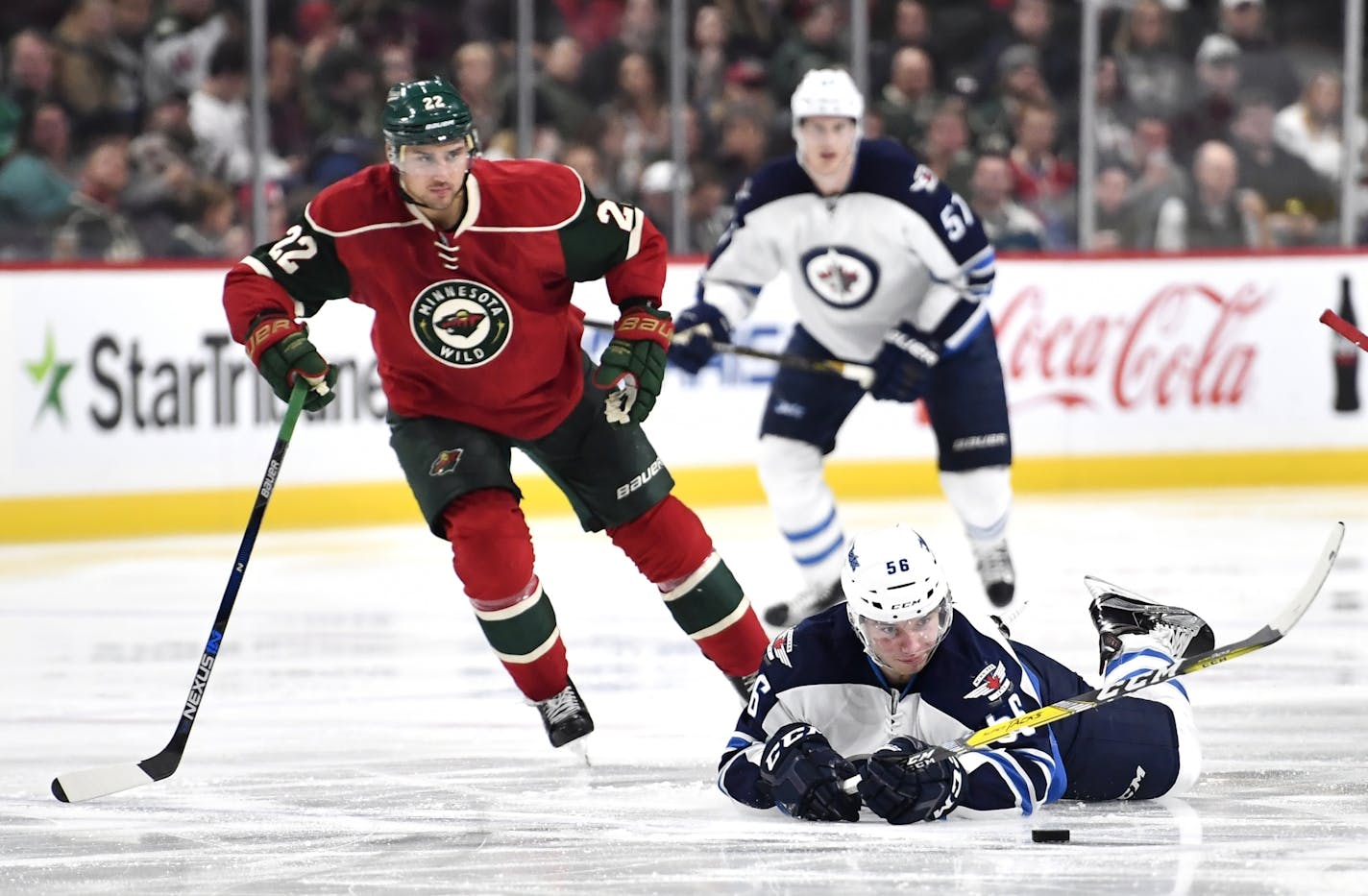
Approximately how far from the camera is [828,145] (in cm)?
544

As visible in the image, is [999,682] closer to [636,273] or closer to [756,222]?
[636,273]

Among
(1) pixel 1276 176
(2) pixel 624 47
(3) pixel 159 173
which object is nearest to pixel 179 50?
(3) pixel 159 173

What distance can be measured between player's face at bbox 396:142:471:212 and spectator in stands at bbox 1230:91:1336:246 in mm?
5903

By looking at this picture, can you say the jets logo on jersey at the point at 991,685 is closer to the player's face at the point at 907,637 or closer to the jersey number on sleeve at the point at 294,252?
the player's face at the point at 907,637

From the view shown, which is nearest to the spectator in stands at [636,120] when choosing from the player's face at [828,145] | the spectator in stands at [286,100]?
the spectator in stands at [286,100]

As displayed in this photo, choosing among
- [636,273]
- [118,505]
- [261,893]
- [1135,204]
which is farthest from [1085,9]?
[261,893]

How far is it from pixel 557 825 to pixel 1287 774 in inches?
51.0

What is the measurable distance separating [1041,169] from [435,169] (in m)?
5.44

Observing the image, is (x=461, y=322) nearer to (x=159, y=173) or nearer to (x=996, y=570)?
Answer: (x=996, y=570)

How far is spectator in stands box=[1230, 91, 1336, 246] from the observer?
906 cm

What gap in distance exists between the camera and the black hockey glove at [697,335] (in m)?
5.52

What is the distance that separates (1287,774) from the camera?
392cm

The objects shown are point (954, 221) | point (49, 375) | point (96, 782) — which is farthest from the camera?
point (49, 375)

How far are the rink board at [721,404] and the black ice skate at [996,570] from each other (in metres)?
2.45
